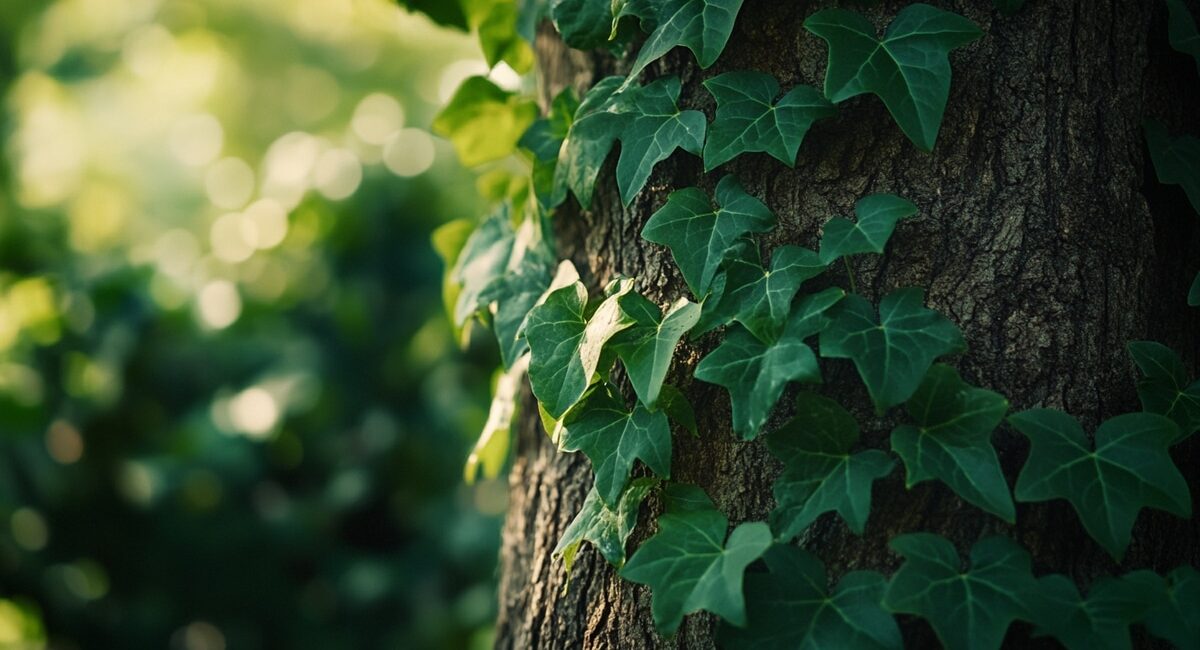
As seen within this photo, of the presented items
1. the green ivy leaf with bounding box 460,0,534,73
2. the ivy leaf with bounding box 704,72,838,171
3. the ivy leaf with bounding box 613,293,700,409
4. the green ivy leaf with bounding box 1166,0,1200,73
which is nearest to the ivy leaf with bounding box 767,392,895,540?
the ivy leaf with bounding box 613,293,700,409

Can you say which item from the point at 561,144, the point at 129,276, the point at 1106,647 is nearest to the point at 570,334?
the point at 561,144

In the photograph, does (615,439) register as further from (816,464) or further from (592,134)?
(592,134)

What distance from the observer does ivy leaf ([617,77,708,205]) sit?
1.06 metres

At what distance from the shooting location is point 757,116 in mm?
1037

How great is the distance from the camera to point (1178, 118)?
1113mm

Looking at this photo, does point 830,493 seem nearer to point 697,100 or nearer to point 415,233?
point 697,100

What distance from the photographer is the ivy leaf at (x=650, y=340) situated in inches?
38.8

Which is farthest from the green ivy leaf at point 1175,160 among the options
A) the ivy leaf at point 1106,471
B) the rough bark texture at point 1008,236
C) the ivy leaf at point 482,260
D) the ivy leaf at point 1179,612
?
the ivy leaf at point 482,260

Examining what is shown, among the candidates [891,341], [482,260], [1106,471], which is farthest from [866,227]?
[482,260]

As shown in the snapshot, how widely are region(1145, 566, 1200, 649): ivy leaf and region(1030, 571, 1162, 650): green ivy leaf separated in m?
0.01

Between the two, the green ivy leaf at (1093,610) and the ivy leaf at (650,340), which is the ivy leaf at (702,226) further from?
the green ivy leaf at (1093,610)

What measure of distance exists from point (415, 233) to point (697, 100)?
2.31m

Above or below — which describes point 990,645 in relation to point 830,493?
below

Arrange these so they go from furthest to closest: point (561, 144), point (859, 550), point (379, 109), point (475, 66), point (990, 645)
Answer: point (379, 109) < point (475, 66) < point (561, 144) < point (859, 550) < point (990, 645)
